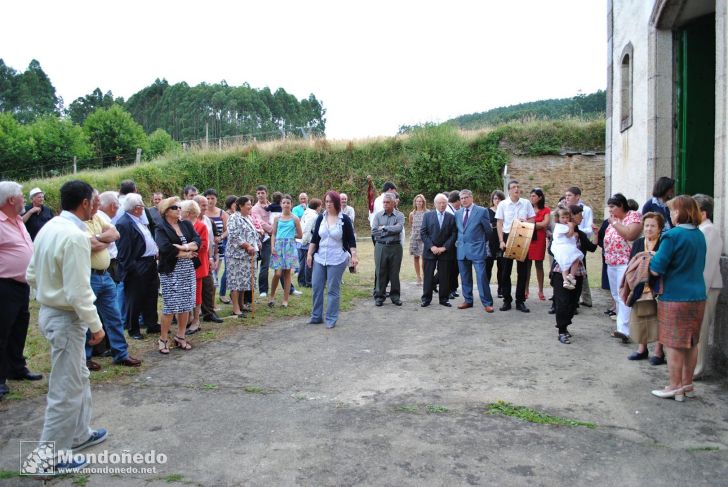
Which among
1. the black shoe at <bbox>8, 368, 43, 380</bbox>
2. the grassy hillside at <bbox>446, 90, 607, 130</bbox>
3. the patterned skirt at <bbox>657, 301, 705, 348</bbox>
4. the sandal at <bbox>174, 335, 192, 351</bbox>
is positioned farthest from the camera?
the grassy hillside at <bbox>446, 90, 607, 130</bbox>

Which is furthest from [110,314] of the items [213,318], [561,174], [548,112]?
[548,112]

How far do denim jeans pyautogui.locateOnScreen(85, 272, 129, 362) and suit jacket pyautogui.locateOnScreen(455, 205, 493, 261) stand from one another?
5.36 m

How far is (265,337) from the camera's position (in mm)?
7750

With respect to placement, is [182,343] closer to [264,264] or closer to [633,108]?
[264,264]

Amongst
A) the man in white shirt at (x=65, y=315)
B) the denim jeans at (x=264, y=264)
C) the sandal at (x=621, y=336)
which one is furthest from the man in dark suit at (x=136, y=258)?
the sandal at (x=621, y=336)

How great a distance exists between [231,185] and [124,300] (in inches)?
735

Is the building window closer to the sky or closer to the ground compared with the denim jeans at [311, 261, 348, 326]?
closer to the sky

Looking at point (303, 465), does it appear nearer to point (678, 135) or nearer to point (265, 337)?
point (265, 337)

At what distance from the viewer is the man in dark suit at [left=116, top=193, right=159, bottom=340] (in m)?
7.21

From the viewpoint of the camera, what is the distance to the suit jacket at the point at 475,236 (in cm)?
908

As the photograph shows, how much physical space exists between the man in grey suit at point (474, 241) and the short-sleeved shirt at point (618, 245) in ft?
7.06

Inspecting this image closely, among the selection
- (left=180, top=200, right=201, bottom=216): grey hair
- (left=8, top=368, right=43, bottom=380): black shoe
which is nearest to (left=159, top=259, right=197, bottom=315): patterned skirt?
(left=180, top=200, right=201, bottom=216): grey hair

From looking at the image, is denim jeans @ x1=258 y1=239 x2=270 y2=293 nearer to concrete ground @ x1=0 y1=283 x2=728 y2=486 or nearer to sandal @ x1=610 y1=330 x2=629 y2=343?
concrete ground @ x1=0 y1=283 x2=728 y2=486

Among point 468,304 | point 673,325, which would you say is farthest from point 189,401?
point 468,304
